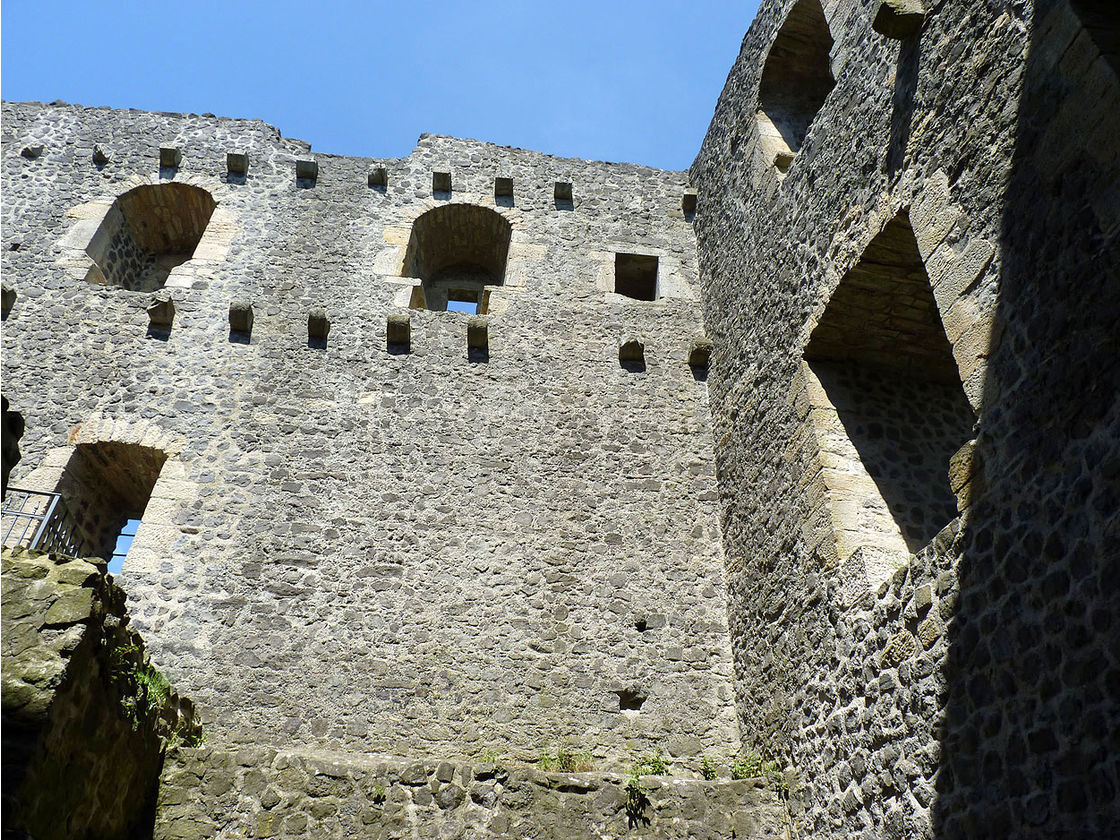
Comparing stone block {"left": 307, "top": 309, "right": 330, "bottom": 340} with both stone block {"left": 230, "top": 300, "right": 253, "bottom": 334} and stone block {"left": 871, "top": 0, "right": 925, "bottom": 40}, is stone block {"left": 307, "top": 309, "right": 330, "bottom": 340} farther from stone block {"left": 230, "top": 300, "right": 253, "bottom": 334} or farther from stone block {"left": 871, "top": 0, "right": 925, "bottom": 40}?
stone block {"left": 871, "top": 0, "right": 925, "bottom": 40}

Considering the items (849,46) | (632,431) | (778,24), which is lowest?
(632,431)

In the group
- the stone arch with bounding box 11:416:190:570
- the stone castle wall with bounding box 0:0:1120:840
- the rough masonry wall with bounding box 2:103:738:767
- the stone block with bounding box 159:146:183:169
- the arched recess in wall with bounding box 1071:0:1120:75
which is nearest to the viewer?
the arched recess in wall with bounding box 1071:0:1120:75

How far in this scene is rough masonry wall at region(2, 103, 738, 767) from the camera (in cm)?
611

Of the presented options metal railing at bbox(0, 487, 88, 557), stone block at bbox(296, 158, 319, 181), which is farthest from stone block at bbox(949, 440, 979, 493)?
stone block at bbox(296, 158, 319, 181)

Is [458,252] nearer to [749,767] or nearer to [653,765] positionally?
[653,765]

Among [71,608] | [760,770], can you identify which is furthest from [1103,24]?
[71,608]

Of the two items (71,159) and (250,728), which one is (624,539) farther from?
(71,159)

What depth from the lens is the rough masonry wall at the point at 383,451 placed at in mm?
6105

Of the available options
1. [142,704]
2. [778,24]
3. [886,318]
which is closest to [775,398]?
[886,318]

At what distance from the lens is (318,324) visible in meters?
8.09

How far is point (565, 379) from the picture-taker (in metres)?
8.14

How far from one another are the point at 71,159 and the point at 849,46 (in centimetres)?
864

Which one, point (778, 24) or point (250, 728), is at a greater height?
point (778, 24)

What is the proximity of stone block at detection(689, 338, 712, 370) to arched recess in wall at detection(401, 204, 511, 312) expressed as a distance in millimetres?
2502
